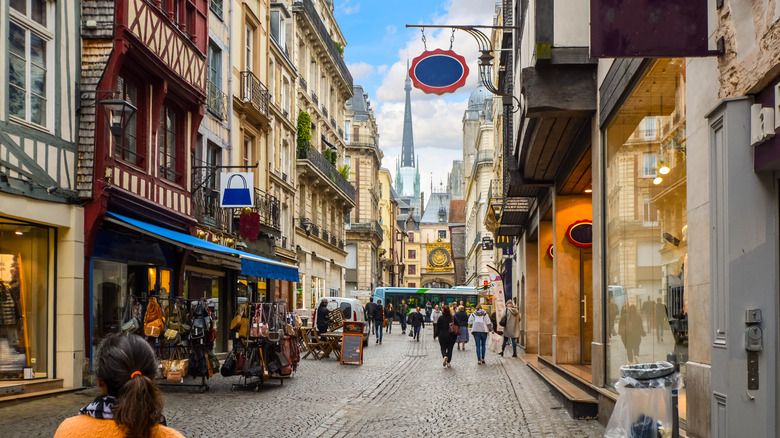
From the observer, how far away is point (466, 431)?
36.8ft

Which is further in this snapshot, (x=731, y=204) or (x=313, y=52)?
(x=313, y=52)

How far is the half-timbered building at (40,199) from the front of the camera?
1343 cm

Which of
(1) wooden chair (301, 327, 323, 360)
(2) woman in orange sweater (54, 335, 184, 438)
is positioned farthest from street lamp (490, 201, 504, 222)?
(2) woman in orange sweater (54, 335, 184, 438)

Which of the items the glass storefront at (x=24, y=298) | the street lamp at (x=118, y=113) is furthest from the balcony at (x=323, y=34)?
the glass storefront at (x=24, y=298)

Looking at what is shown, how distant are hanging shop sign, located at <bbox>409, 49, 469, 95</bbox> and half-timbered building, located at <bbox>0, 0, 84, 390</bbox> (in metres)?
5.76

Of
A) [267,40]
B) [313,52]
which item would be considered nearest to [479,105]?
[313,52]

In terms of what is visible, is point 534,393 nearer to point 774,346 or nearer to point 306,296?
point 774,346

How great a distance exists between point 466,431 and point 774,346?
5681mm

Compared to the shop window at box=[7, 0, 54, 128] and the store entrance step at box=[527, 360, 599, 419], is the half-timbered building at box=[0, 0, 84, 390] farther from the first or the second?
the store entrance step at box=[527, 360, 599, 419]

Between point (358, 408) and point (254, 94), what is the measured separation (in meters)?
16.5

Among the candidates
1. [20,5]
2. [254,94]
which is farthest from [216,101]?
[20,5]

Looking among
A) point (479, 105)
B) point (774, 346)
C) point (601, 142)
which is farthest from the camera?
point (479, 105)

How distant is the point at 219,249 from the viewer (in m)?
18.2

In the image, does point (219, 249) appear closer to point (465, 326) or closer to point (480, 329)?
point (480, 329)
